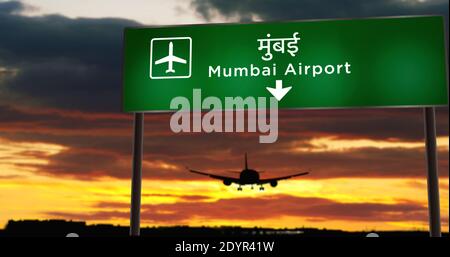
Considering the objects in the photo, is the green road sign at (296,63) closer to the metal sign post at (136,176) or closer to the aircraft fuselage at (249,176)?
the metal sign post at (136,176)

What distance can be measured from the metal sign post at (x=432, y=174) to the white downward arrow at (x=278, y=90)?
3316 mm

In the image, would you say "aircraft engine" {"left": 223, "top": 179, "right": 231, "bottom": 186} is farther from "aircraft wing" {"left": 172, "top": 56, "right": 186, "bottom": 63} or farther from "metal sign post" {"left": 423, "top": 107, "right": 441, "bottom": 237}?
"metal sign post" {"left": 423, "top": 107, "right": 441, "bottom": 237}

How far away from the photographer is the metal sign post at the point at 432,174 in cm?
1612

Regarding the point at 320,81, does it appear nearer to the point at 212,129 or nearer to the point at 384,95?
the point at 384,95

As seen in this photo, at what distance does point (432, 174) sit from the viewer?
1644 cm

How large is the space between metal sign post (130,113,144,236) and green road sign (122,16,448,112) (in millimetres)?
462

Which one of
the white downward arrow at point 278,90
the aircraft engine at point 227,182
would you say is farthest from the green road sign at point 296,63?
the aircraft engine at point 227,182

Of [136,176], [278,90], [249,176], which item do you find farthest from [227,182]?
[278,90]

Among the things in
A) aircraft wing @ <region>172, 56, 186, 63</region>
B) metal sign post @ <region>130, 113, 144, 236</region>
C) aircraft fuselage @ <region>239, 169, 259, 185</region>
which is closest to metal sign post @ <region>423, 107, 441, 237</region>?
aircraft wing @ <region>172, 56, 186, 63</region>

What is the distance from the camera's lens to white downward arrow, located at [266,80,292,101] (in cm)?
1672

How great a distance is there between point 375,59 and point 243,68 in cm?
313

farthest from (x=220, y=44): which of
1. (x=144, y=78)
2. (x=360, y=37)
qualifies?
(x=360, y=37)
